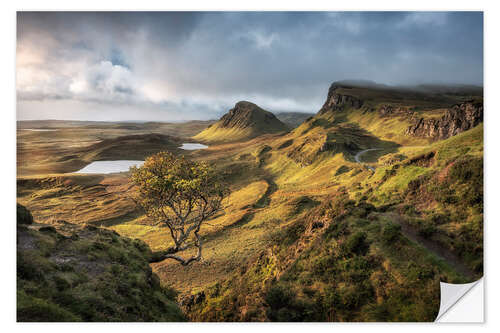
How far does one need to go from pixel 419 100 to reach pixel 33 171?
31434 millimetres

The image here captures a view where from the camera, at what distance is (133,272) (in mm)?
7809

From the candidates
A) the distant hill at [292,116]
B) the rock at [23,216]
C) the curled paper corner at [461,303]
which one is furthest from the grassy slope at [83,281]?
the distant hill at [292,116]

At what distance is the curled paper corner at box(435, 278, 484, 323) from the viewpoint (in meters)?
6.81

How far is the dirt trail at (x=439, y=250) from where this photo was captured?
6715mm

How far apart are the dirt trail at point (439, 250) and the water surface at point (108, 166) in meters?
18.3

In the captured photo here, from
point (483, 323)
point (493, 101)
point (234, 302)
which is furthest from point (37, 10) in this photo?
point (483, 323)

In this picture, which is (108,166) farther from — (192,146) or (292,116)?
(292,116)

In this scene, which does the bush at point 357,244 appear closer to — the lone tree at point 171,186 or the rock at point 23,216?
the lone tree at point 171,186

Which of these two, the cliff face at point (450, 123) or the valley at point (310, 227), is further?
the cliff face at point (450, 123)

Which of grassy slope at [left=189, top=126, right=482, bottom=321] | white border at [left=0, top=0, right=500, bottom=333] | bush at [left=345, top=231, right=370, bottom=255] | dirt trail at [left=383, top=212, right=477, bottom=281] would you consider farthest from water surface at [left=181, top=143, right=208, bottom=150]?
dirt trail at [left=383, top=212, right=477, bottom=281]

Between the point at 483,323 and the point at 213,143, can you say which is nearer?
the point at 483,323

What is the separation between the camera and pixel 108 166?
59.7 ft

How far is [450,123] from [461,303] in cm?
2276
